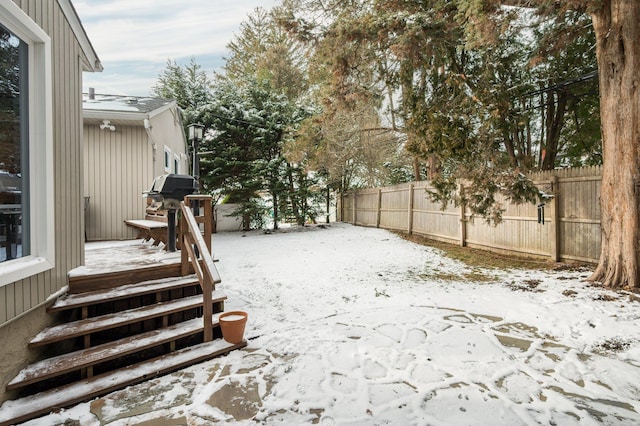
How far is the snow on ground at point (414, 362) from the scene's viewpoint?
85.5 inches

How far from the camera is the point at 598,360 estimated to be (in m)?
2.82

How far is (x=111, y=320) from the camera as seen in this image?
289 centimetres

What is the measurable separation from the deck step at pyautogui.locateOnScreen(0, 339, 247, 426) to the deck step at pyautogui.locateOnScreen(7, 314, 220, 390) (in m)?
0.11

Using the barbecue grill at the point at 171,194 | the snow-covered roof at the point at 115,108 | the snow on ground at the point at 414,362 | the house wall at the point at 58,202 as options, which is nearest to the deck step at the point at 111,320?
the house wall at the point at 58,202

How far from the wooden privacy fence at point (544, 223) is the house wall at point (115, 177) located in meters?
6.85

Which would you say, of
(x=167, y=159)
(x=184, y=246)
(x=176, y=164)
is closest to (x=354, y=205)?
(x=176, y=164)

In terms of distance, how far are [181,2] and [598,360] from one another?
27.9ft

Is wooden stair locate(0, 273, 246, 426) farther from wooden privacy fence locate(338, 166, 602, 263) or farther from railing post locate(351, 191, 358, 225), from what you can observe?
railing post locate(351, 191, 358, 225)

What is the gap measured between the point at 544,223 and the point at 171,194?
7.20m

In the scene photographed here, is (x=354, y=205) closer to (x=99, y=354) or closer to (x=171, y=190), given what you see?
(x=171, y=190)

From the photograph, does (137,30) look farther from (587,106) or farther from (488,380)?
(587,106)

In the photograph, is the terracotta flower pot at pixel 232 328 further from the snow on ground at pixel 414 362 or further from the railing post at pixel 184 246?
the railing post at pixel 184 246

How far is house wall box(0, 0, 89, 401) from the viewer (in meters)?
2.26

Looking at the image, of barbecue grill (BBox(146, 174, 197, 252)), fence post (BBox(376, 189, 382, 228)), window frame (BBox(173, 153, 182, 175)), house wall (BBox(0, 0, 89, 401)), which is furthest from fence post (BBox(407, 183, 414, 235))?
house wall (BBox(0, 0, 89, 401))
